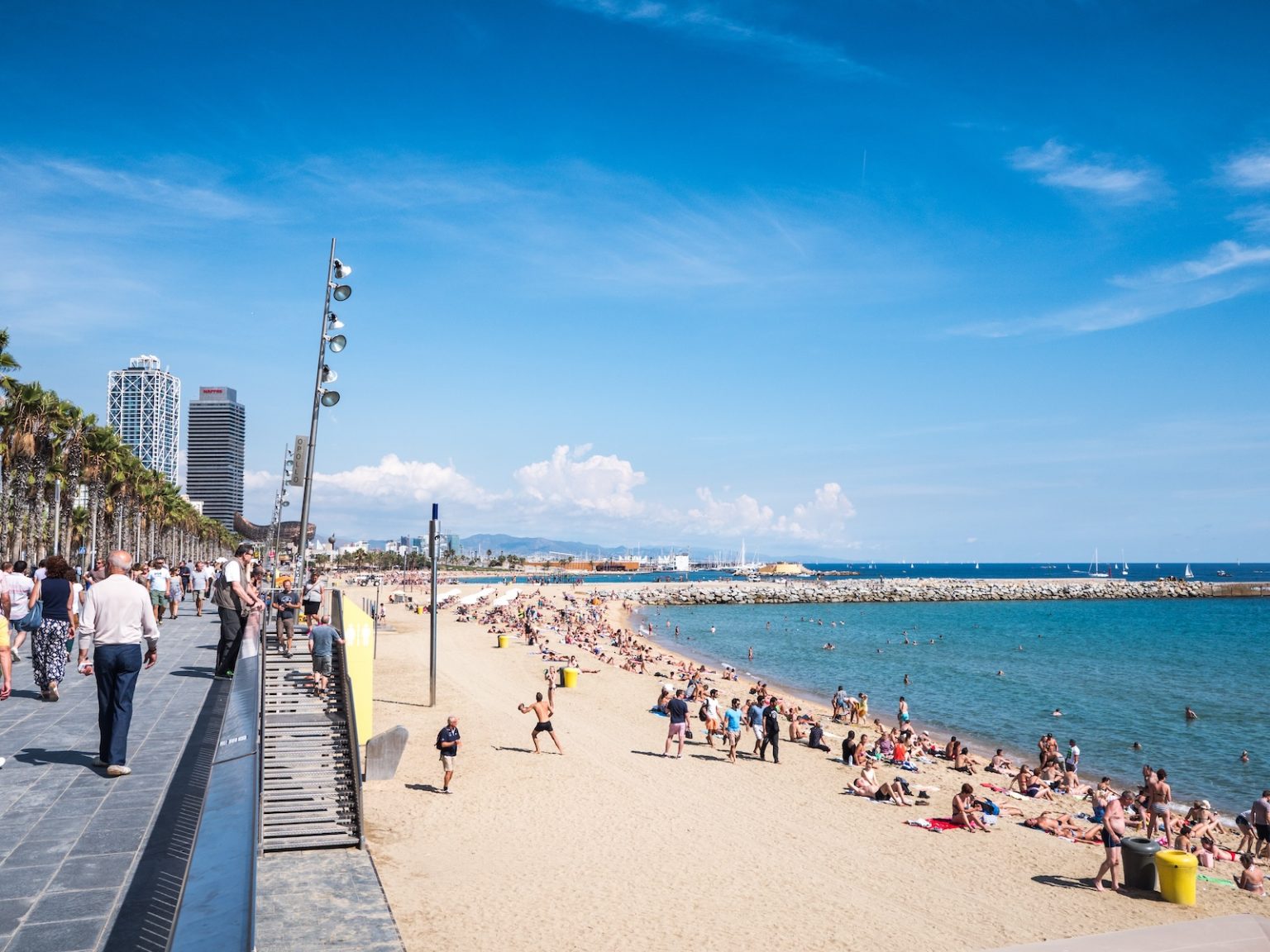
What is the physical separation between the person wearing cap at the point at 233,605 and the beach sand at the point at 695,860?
10.4ft

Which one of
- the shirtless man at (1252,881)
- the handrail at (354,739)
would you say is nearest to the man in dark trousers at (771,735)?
the shirtless man at (1252,881)

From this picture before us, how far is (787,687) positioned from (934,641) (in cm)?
2458

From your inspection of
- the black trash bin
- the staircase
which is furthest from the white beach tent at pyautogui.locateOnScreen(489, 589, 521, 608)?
the staircase

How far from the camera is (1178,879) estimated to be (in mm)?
11695

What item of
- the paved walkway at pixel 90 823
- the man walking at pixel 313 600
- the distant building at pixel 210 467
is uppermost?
the distant building at pixel 210 467

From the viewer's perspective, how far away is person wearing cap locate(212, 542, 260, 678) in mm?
10367

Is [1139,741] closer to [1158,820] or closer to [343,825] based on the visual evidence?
[1158,820]

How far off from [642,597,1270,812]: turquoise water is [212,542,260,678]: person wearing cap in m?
21.0

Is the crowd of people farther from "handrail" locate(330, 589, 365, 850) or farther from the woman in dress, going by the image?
the woman in dress

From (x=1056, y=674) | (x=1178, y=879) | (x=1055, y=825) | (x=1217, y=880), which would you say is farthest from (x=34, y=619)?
(x=1056, y=674)

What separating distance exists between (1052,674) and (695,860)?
1395 inches

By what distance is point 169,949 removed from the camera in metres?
2.87

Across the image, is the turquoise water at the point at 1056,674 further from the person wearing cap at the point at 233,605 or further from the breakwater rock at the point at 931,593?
the person wearing cap at the point at 233,605

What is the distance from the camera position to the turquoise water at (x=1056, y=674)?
25.2 metres
